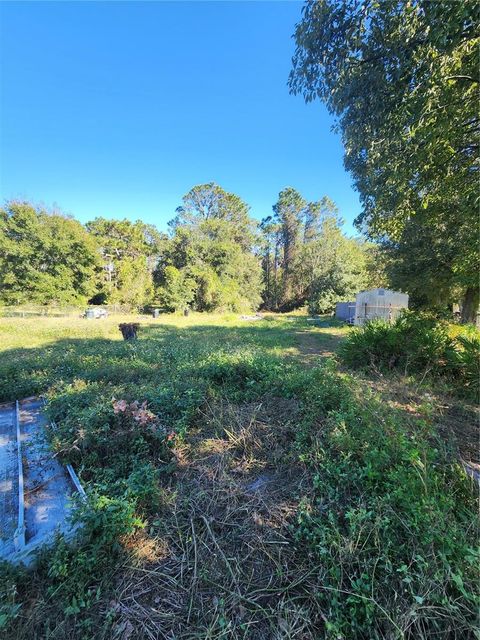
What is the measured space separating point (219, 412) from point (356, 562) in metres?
1.85

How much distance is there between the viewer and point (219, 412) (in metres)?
3.01

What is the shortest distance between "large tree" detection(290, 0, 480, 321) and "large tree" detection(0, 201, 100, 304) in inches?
881

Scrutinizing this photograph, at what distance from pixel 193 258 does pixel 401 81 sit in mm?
20608

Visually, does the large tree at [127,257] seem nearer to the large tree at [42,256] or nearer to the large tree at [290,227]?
the large tree at [42,256]

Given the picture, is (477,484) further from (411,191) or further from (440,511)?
(411,191)

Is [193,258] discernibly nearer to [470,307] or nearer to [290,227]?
[290,227]

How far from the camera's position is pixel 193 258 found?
73.3 ft

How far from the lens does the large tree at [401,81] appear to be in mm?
2354

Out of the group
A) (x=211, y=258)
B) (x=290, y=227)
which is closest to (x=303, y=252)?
(x=290, y=227)

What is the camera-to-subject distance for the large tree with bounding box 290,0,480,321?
7.72ft

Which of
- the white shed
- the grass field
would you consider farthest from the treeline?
the grass field

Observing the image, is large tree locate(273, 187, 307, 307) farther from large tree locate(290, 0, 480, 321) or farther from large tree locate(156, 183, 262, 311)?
large tree locate(290, 0, 480, 321)

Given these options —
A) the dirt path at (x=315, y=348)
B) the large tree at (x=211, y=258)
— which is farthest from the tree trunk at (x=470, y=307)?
the large tree at (x=211, y=258)

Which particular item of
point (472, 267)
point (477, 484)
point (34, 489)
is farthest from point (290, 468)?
point (472, 267)
